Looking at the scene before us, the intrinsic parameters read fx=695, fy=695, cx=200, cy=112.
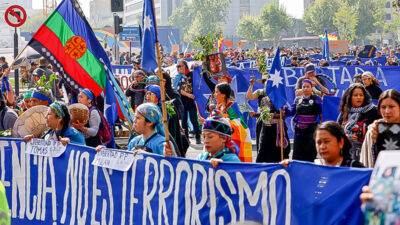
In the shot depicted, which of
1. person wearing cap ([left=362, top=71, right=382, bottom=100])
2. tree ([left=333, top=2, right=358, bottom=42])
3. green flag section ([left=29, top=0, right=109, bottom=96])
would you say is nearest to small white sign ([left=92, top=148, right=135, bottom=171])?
green flag section ([left=29, top=0, right=109, bottom=96])

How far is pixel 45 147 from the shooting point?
711 centimetres

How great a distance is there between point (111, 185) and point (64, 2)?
116 inches

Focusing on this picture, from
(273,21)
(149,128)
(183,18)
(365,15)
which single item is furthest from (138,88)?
(183,18)

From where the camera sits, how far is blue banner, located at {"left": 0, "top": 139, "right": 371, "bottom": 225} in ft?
15.8

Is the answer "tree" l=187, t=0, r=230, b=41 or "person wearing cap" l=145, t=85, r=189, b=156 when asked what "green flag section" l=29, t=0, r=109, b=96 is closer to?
"person wearing cap" l=145, t=85, r=189, b=156

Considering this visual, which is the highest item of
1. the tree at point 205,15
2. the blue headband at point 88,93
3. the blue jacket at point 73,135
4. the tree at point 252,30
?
the tree at point 205,15

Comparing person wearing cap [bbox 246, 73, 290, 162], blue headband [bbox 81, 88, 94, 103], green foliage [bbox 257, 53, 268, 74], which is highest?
green foliage [bbox 257, 53, 268, 74]

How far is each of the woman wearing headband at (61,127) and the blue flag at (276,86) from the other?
2956 mm

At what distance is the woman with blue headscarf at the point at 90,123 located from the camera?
25.2 ft

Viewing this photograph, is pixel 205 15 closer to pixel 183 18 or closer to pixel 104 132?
pixel 183 18

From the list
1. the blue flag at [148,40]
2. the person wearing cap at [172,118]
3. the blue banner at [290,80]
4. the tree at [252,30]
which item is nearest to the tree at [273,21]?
the tree at [252,30]

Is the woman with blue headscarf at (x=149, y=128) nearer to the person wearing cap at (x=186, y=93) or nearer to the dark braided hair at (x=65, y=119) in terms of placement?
the dark braided hair at (x=65, y=119)

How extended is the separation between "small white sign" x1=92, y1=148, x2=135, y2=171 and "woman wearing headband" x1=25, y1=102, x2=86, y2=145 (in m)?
0.55

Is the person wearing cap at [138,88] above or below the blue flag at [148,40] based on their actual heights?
below
